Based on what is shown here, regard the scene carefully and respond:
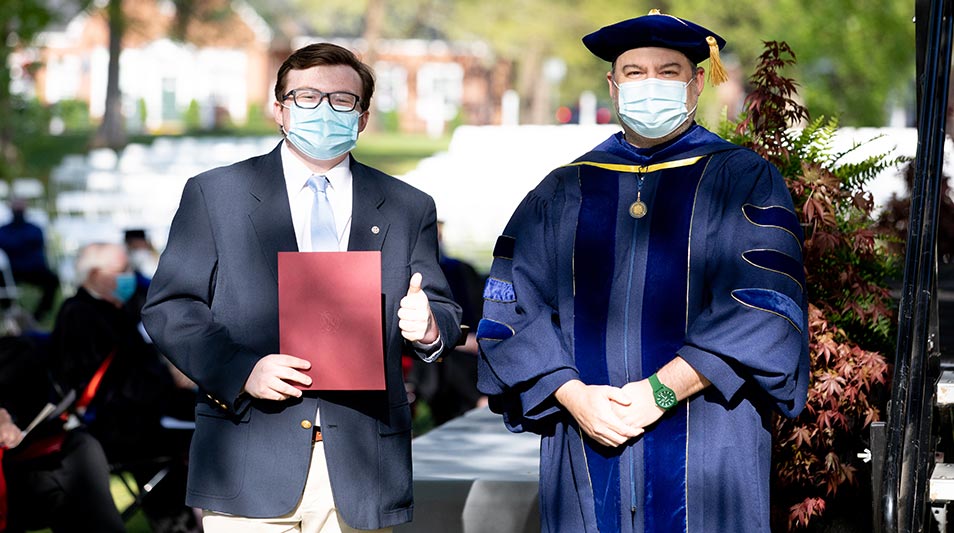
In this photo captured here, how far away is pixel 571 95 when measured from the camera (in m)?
61.5

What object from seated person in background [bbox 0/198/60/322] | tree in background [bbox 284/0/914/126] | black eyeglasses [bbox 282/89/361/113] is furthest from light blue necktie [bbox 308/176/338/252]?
seated person in background [bbox 0/198/60/322]

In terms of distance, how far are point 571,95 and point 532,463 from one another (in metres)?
56.1

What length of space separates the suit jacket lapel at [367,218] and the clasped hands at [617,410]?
700 mm

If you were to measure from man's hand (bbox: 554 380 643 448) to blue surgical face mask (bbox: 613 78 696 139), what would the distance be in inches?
27.6

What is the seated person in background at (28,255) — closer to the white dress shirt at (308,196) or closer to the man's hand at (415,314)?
the white dress shirt at (308,196)

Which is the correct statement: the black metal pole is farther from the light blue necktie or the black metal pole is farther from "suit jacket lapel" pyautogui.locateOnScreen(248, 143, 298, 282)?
"suit jacket lapel" pyautogui.locateOnScreen(248, 143, 298, 282)

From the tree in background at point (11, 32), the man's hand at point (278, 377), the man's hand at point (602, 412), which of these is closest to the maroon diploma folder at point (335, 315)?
the man's hand at point (278, 377)

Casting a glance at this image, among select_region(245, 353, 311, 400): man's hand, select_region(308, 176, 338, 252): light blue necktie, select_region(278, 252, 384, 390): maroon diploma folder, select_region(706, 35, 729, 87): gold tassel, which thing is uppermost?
select_region(706, 35, 729, 87): gold tassel

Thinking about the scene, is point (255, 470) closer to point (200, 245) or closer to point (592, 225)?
point (200, 245)

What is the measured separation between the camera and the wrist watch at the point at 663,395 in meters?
3.62

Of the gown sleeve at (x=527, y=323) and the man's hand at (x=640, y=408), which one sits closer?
the man's hand at (x=640, y=408)

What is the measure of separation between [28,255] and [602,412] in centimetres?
1525

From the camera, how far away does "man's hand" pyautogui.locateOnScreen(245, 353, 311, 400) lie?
365 centimetres

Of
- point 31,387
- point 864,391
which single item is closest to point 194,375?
point 864,391
